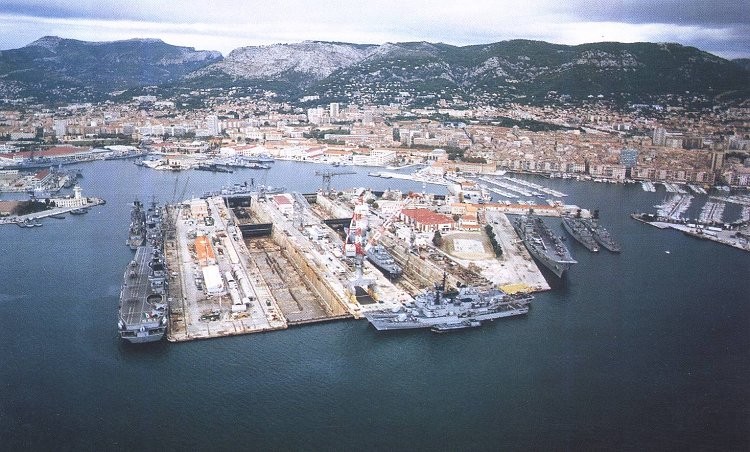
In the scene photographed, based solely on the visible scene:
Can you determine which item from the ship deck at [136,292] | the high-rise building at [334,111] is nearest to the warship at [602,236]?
the ship deck at [136,292]

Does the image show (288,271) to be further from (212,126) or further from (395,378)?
(212,126)

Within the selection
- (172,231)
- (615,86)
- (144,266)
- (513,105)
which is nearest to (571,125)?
(615,86)

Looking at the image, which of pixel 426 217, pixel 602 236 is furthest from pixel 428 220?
pixel 602 236

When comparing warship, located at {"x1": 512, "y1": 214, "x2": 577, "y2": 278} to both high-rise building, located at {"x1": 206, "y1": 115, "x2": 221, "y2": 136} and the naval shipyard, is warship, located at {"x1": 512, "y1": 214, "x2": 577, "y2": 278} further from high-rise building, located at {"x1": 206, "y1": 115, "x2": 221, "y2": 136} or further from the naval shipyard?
high-rise building, located at {"x1": 206, "y1": 115, "x2": 221, "y2": 136}

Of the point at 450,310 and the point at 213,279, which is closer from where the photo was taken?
the point at 450,310

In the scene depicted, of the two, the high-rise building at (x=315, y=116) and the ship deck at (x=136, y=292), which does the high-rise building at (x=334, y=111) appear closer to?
the high-rise building at (x=315, y=116)

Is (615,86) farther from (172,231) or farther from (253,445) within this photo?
(253,445)
